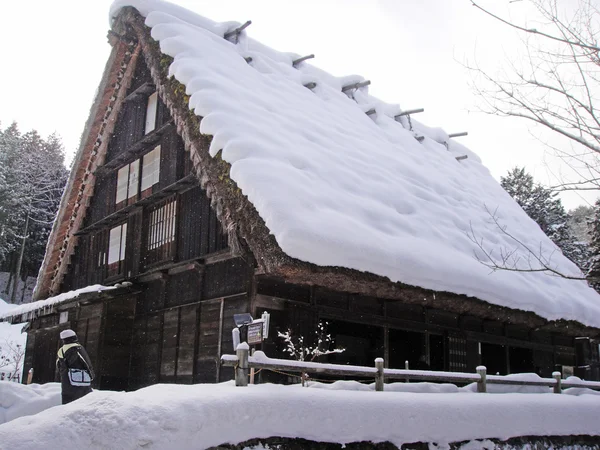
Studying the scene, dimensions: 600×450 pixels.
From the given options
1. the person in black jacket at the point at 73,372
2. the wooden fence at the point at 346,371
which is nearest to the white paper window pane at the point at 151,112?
the person in black jacket at the point at 73,372

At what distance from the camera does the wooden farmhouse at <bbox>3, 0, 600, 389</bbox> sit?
7574 millimetres

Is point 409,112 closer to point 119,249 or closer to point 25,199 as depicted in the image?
point 119,249

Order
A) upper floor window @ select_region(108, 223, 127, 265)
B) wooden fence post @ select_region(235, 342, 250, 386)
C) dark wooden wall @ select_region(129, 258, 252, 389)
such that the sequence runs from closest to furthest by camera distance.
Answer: wooden fence post @ select_region(235, 342, 250, 386) → dark wooden wall @ select_region(129, 258, 252, 389) → upper floor window @ select_region(108, 223, 127, 265)

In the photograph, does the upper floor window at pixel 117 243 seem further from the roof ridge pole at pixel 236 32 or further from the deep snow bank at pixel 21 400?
the roof ridge pole at pixel 236 32

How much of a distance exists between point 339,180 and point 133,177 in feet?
18.9

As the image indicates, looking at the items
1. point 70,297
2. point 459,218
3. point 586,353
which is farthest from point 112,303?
point 586,353

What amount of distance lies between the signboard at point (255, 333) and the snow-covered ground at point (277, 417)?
61cm

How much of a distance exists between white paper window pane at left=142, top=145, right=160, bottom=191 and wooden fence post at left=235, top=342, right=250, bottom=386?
696 cm

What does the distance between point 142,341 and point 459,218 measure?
22.5ft

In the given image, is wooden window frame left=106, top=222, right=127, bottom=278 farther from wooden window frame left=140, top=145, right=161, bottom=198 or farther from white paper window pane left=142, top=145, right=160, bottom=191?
white paper window pane left=142, top=145, right=160, bottom=191

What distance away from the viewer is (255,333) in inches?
228

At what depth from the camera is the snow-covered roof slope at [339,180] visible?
23.4 ft

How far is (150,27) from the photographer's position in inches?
408

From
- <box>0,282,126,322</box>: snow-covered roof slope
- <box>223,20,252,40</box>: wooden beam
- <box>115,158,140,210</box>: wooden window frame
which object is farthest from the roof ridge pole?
<box>0,282,126,322</box>: snow-covered roof slope
